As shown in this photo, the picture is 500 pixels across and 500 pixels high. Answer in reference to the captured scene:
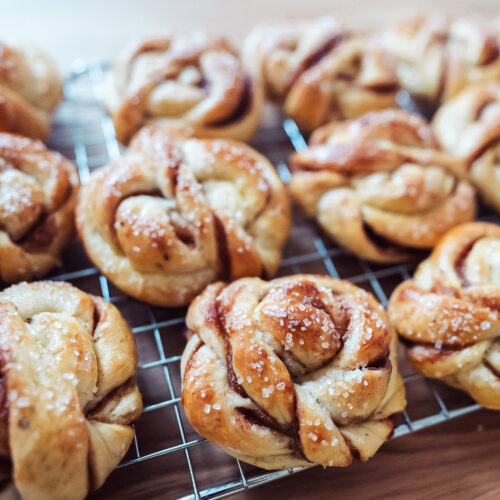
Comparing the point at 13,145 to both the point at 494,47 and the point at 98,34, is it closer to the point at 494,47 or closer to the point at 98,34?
the point at 98,34

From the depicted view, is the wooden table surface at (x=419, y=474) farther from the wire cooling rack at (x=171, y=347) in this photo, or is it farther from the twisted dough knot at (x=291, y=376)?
the twisted dough knot at (x=291, y=376)

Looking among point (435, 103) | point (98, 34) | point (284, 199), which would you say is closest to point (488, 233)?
point (284, 199)

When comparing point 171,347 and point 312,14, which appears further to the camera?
point 312,14

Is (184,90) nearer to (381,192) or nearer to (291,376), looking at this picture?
(381,192)

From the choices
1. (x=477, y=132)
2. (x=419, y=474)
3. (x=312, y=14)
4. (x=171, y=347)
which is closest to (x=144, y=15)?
(x=312, y=14)

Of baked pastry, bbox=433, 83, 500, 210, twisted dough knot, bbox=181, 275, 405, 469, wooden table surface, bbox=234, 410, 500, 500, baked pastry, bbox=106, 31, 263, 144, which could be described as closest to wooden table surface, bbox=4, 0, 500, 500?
wooden table surface, bbox=234, 410, 500, 500
